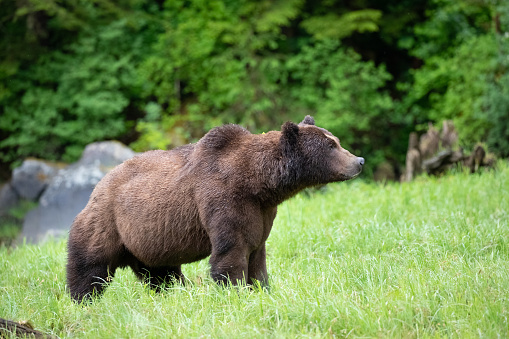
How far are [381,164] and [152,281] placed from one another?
12.0 m

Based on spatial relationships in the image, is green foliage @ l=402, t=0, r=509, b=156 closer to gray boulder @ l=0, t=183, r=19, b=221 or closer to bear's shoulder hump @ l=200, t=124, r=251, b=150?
bear's shoulder hump @ l=200, t=124, r=251, b=150

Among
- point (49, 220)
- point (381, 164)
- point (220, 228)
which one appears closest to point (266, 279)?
point (220, 228)

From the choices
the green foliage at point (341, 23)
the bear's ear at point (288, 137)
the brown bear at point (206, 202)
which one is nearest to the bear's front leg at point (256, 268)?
the brown bear at point (206, 202)

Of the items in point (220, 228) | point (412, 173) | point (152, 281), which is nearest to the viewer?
point (220, 228)

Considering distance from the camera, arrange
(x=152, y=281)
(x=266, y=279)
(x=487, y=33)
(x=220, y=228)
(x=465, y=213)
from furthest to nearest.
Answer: (x=487, y=33), (x=465, y=213), (x=152, y=281), (x=266, y=279), (x=220, y=228)

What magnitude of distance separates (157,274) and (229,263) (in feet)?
4.55

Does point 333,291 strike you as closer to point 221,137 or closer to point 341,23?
point 221,137

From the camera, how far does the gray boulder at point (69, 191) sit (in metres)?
12.6

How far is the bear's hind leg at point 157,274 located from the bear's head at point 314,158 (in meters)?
1.71

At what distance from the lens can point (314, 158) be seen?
4.72 metres

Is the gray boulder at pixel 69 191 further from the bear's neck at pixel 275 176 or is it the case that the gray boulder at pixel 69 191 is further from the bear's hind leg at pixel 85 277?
the bear's neck at pixel 275 176

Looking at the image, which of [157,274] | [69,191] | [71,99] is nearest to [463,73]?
[69,191]

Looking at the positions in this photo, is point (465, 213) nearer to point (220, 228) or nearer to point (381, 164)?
point (220, 228)

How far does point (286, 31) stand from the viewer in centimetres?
1800
